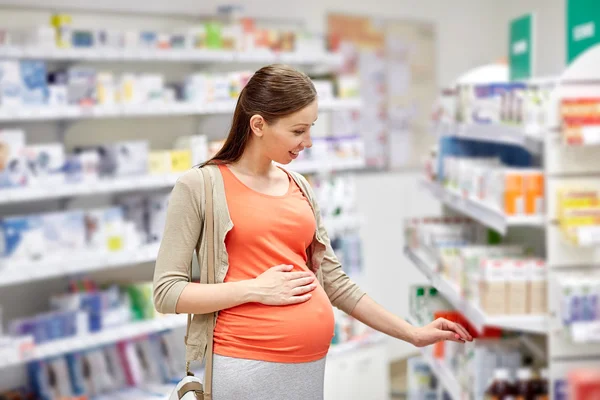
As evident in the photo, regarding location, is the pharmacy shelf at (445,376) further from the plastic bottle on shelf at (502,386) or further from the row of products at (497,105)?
the row of products at (497,105)

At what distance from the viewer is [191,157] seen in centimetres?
496

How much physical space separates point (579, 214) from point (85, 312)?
2669 millimetres

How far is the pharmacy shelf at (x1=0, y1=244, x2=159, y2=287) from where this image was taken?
14.1ft

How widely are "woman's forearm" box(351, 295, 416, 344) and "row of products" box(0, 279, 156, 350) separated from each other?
2.74m

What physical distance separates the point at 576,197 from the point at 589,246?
8.0 inches

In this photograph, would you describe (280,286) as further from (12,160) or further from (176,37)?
(176,37)

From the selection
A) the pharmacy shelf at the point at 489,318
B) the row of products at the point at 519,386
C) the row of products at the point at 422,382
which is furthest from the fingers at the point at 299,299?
the row of products at the point at 422,382

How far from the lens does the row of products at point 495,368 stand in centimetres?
362

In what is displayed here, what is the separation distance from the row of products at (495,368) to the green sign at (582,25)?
1446mm

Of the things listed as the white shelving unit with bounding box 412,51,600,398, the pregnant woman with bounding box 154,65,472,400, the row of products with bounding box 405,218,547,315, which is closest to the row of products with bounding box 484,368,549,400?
the white shelving unit with bounding box 412,51,600,398

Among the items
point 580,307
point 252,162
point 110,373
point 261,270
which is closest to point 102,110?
point 110,373

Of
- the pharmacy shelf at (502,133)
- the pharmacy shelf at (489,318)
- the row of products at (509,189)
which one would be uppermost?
the pharmacy shelf at (502,133)

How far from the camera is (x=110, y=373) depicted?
5.05 m

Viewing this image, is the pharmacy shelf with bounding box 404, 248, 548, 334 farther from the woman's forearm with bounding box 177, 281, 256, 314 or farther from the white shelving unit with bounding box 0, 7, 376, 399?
the woman's forearm with bounding box 177, 281, 256, 314
